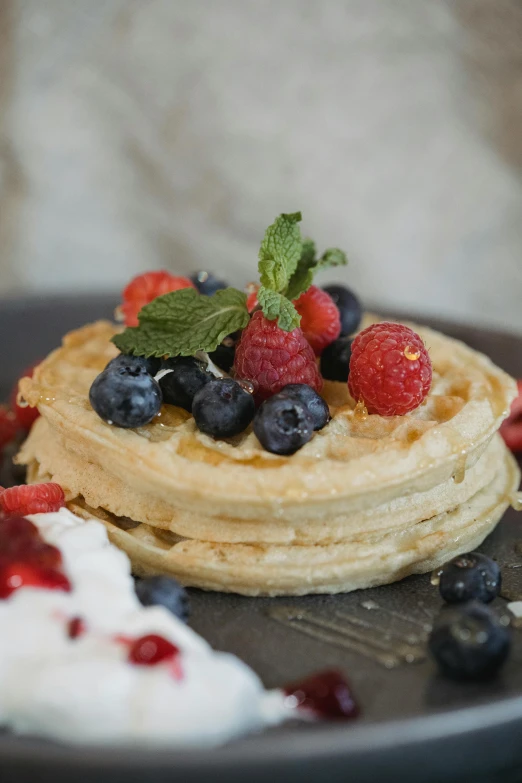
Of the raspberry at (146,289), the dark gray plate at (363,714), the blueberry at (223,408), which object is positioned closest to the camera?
the dark gray plate at (363,714)

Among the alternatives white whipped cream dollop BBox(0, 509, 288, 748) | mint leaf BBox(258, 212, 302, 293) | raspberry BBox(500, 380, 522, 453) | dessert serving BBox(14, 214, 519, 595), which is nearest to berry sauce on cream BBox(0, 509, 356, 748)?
white whipped cream dollop BBox(0, 509, 288, 748)

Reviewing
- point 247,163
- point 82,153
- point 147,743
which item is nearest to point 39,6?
point 82,153

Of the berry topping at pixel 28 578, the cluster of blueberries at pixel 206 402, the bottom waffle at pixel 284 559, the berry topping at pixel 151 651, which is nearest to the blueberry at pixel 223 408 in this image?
the cluster of blueberries at pixel 206 402

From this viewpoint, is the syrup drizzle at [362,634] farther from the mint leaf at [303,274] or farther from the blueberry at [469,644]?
the mint leaf at [303,274]

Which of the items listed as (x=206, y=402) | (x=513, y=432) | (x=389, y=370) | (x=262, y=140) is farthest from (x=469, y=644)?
(x=262, y=140)

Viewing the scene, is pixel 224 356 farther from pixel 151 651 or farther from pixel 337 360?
pixel 151 651

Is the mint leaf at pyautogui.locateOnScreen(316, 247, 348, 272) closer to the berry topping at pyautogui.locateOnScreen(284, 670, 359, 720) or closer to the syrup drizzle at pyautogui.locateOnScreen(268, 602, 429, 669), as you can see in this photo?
the syrup drizzle at pyautogui.locateOnScreen(268, 602, 429, 669)

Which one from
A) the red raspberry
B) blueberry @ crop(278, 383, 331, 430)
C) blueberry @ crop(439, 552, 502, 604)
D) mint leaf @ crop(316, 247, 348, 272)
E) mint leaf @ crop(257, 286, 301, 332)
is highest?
mint leaf @ crop(316, 247, 348, 272)
